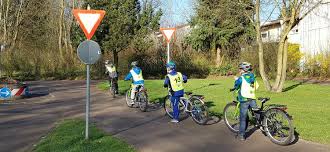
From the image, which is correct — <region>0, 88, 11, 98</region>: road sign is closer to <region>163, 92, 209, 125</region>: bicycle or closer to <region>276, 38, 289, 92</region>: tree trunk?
<region>163, 92, 209, 125</region>: bicycle

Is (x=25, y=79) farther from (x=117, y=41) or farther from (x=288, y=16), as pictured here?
(x=288, y=16)

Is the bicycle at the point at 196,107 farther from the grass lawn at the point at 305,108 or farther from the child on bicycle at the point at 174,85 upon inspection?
the grass lawn at the point at 305,108

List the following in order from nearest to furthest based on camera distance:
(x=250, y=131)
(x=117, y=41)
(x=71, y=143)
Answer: (x=71, y=143)
(x=250, y=131)
(x=117, y=41)

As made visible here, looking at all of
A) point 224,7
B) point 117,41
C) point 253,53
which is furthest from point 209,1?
point 224,7

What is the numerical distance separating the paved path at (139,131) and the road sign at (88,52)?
1.92 meters

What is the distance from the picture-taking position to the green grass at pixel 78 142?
780 centimetres

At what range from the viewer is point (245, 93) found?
8.48 meters

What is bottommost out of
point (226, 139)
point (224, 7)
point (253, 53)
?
point (226, 139)

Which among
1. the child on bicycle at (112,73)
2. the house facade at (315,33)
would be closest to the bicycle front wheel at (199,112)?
the child on bicycle at (112,73)

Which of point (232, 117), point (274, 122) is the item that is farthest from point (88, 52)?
point (274, 122)

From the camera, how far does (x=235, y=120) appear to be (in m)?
9.41

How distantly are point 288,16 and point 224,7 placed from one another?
10.6 ft

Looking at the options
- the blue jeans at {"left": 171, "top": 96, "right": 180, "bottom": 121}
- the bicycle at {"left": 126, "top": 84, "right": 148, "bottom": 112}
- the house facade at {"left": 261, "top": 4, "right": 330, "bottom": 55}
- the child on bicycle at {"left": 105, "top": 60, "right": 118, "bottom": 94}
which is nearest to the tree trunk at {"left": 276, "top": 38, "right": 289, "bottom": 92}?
the bicycle at {"left": 126, "top": 84, "right": 148, "bottom": 112}

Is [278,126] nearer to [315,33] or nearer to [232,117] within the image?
[232,117]
